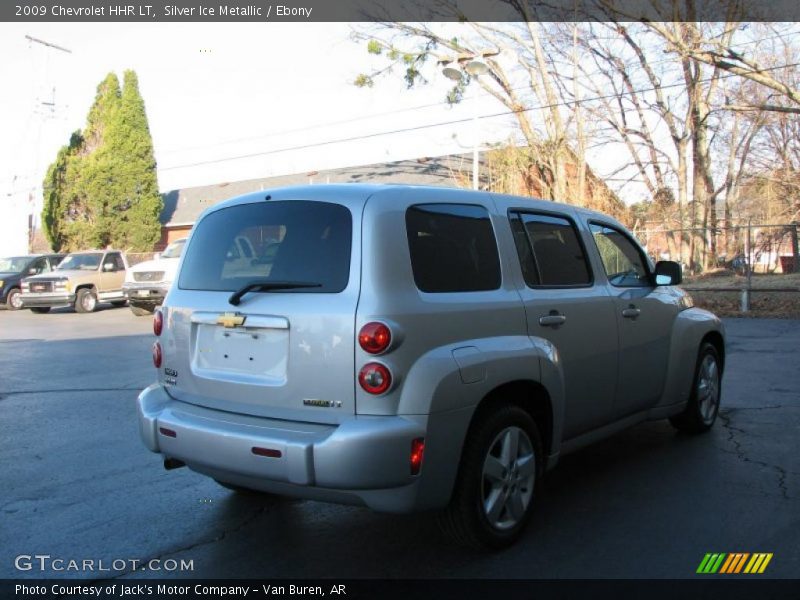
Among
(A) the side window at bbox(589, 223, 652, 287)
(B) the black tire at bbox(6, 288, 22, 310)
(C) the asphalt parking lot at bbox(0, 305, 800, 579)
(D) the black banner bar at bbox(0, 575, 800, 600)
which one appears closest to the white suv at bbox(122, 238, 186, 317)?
(B) the black tire at bbox(6, 288, 22, 310)

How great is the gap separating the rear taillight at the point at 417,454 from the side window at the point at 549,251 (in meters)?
1.32

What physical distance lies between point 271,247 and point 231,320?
1.46ft

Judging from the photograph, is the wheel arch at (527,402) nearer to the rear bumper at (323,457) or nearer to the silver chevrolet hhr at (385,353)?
the silver chevrolet hhr at (385,353)

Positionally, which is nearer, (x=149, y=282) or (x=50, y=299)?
(x=149, y=282)

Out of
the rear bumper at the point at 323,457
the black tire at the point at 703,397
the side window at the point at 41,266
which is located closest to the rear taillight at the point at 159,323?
the rear bumper at the point at 323,457

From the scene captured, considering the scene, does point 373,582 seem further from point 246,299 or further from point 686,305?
point 686,305

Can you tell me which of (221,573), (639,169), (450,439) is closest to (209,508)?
(221,573)

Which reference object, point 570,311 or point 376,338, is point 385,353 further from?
point 570,311

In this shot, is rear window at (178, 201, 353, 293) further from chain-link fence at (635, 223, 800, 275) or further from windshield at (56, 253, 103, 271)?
windshield at (56, 253, 103, 271)

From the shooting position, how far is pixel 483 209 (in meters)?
4.02

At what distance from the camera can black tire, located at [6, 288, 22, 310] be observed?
23362mm

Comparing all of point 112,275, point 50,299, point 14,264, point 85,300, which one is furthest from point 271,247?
A: point 14,264

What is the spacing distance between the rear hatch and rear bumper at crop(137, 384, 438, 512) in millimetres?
100

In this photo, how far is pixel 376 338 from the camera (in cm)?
319
